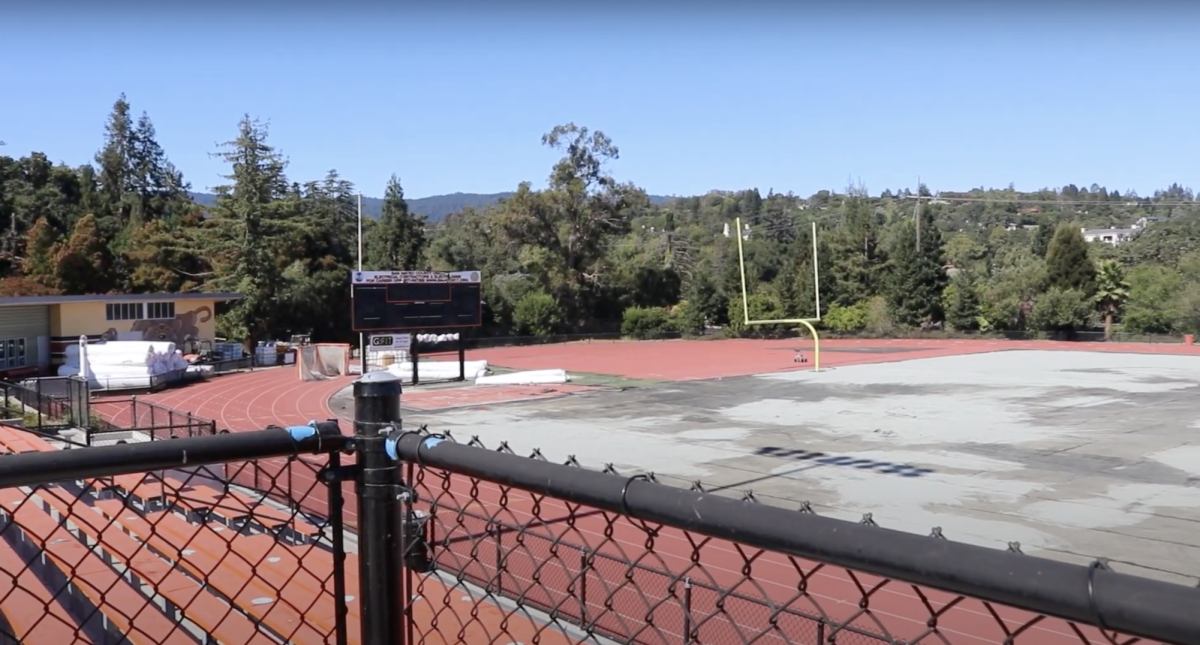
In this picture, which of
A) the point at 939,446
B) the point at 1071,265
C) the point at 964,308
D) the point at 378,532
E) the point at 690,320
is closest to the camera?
the point at 378,532

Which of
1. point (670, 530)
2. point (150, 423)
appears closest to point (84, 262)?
point (150, 423)

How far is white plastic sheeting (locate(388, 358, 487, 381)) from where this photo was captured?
38.0 metres

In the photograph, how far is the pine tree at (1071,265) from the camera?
59.8 meters

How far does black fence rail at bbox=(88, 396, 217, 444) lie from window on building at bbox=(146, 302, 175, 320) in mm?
12460

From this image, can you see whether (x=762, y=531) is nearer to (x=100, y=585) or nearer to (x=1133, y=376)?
(x=100, y=585)

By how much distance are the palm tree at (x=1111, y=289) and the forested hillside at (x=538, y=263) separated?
109 millimetres

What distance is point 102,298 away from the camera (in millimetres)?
37531

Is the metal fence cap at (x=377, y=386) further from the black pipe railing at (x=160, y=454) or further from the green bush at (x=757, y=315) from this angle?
the green bush at (x=757, y=315)

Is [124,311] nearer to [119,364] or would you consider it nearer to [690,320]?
[119,364]

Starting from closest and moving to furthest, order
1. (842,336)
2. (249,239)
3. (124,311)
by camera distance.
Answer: (124,311) < (249,239) < (842,336)

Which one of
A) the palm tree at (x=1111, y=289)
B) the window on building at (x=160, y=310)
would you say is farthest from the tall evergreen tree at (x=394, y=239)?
the palm tree at (x=1111, y=289)

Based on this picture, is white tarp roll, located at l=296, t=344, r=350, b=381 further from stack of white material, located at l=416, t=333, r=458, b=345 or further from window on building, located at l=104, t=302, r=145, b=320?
stack of white material, located at l=416, t=333, r=458, b=345

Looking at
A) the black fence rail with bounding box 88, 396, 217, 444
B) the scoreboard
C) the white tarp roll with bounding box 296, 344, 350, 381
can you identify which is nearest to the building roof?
the white tarp roll with bounding box 296, 344, 350, 381

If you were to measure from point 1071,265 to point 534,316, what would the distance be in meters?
31.1
